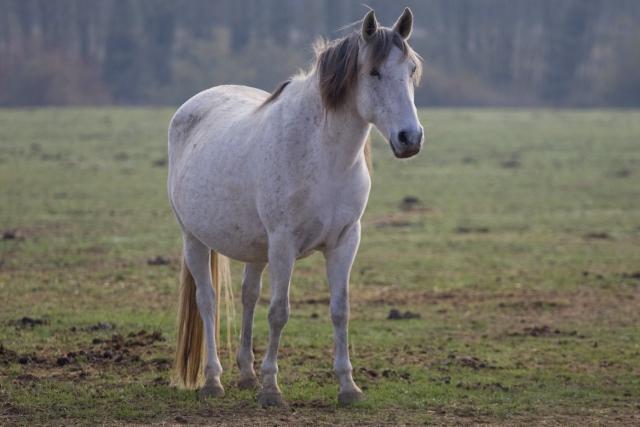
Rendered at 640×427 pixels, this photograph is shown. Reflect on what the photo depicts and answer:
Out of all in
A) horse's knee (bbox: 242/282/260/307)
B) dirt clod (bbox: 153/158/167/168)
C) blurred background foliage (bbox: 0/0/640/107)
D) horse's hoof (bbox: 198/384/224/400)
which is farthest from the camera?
blurred background foliage (bbox: 0/0/640/107)

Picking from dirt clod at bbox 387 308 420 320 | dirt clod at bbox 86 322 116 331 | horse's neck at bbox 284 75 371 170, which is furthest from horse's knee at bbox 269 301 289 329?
dirt clod at bbox 387 308 420 320

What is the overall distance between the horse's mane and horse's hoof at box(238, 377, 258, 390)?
1.97m

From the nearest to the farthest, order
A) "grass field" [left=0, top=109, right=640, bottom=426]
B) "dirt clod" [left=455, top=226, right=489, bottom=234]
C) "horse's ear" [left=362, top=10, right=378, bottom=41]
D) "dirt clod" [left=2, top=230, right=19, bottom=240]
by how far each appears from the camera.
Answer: "horse's ear" [left=362, top=10, right=378, bottom=41] → "grass field" [left=0, top=109, right=640, bottom=426] → "dirt clod" [left=2, top=230, right=19, bottom=240] → "dirt clod" [left=455, top=226, right=489, bottom=234]

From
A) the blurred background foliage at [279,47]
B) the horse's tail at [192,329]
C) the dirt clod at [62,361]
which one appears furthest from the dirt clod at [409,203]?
the blurred background foliage at [279,47]

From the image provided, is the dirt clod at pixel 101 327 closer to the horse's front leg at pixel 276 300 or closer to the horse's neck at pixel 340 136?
the horse's front leg at pixel 276 300

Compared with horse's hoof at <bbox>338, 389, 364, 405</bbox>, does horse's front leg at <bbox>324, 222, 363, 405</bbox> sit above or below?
above

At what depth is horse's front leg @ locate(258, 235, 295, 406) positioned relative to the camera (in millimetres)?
6371

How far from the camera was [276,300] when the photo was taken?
6.54 metres

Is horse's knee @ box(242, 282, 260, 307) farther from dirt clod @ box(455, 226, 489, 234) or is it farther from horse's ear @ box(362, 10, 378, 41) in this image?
dirt clod @ box(455, 226, 489, 234)

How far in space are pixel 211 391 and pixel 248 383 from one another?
316 millimetres

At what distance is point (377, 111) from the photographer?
6023 mm

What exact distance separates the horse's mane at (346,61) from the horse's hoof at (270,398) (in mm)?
1759

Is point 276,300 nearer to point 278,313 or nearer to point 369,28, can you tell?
point 278,313

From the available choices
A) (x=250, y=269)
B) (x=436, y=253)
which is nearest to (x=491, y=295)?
(x=436, y=253)
